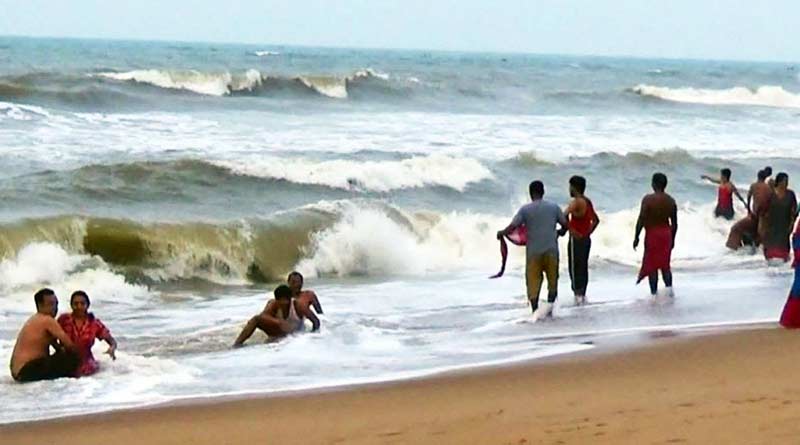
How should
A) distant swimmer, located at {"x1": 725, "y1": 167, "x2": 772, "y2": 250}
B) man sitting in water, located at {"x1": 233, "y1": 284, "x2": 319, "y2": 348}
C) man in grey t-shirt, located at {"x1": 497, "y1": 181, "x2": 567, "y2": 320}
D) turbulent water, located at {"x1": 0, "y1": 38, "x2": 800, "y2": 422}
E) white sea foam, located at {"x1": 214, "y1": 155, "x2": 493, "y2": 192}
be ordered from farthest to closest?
white sea foam, located at {"x1": 214, "y1": 155, "x2": 493, "y2": 192}, distant swimmer, located at {"x1": 725, "y1": 167, "x2": 772, "y2": 250}, man in grey t-shirt, located at {"x1": 497, "y1": 181, "x2": 567, "y2": 320}, man sitting in water, located at {"x1": 233, "y1": 284, "x2": 319, "y2": 348}, turbulent water, located at {"x1": 0, "y1": 38, "x2": 800, "y2": 422}

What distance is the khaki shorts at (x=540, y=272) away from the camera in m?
12.4

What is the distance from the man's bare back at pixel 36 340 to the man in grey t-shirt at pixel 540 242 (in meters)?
4.24

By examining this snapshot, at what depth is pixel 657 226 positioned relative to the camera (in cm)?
1340

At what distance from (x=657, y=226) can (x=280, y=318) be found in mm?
3980

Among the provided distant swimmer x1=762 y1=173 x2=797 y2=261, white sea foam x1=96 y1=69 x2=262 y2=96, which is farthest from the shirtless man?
white sea foam x1=96 y1=69 x2=262 y2=96

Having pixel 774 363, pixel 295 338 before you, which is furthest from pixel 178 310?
pixel 774 363

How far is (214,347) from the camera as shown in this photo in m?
11.0

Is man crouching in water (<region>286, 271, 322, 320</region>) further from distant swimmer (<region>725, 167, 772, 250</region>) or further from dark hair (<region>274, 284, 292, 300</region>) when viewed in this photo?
distant swimmer (<region>725, 167, 772, 250</region>)

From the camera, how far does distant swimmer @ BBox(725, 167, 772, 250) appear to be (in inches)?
645

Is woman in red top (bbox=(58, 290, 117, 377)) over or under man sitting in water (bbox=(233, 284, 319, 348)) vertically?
over

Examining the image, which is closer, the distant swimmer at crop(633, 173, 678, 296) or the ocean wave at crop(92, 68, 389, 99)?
the distant swimmer at crop(633, 173, 678, 296)

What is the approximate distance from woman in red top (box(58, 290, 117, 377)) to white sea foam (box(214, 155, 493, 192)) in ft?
44.0

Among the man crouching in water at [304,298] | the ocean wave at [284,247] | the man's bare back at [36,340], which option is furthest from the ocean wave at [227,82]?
the man's bare back at [36,340]

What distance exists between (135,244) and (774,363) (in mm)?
10017
